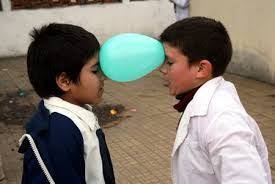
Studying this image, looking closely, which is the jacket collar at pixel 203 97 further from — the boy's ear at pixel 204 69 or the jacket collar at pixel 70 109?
the jacket collar at pixel 70 109

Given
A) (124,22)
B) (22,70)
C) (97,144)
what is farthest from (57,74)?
(124,22)

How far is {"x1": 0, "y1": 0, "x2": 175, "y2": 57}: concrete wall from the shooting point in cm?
1020

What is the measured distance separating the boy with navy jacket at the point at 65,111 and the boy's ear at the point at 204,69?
362mm

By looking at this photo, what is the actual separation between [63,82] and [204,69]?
51 centimetres

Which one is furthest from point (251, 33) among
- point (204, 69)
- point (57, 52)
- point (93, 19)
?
point (57, 52)

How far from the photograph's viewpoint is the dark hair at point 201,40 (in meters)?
1.49

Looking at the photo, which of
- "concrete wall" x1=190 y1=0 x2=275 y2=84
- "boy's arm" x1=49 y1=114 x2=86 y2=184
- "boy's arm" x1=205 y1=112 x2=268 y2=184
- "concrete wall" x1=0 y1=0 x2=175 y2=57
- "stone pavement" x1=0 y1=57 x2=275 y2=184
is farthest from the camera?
"concrete wall" x1=0 y1=0 x2=175 y2=57

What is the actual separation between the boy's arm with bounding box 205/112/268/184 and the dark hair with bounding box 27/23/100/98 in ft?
1.68

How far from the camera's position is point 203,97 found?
1484 mm

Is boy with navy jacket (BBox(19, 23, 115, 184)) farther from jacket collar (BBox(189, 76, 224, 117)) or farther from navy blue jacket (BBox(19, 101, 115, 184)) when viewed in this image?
jacket collar (BBox(189, 76, 224, 117))

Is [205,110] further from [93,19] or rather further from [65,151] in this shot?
[93,19]

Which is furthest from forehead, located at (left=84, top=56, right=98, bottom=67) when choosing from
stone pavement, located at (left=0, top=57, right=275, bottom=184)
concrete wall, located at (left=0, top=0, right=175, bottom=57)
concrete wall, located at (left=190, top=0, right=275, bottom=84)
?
concrete wall, located at (left=0, top=0, right=175, bottom=57)

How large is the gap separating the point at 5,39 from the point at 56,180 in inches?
367

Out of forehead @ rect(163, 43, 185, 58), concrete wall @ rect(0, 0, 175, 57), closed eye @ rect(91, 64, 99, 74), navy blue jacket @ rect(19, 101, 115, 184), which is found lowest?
concrete wall @ rect(0, 0, 175, 57)
